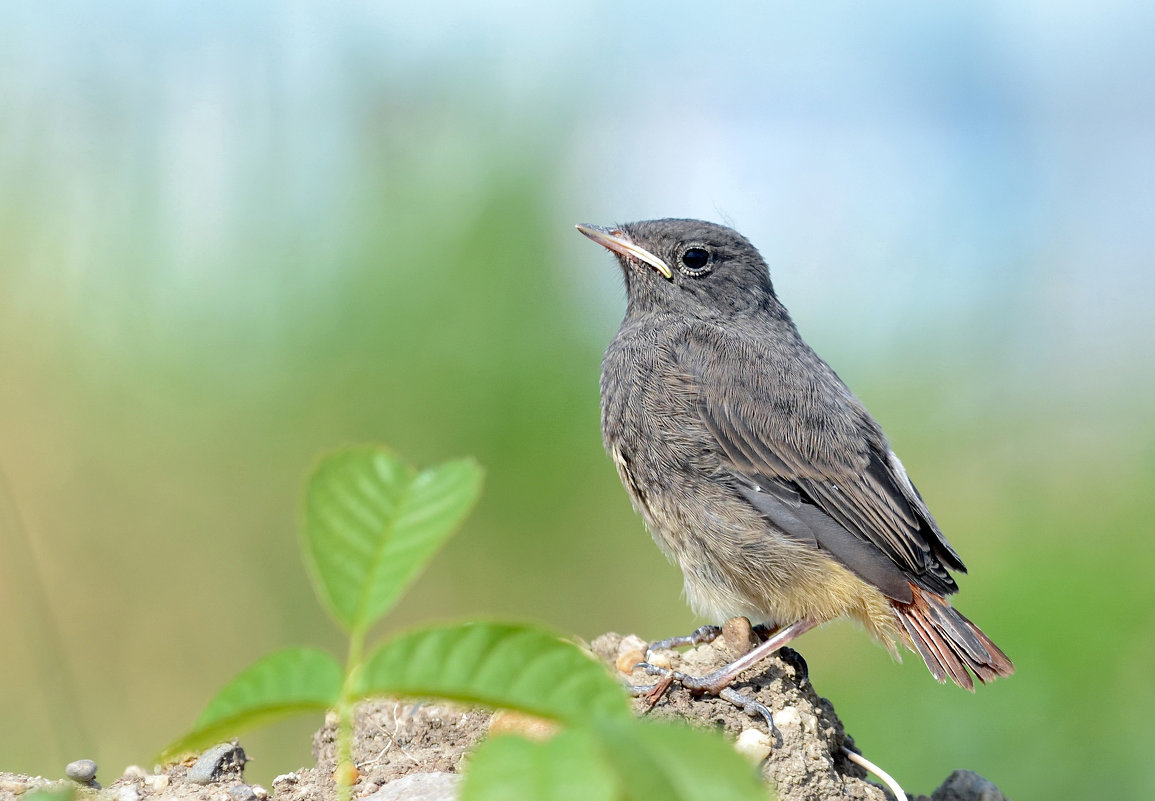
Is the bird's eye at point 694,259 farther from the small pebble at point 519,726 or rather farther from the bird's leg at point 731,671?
the small pebble at point 519,726

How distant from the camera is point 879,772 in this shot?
3164 millimetres

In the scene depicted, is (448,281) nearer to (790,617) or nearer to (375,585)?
(790,617)

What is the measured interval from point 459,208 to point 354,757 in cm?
459

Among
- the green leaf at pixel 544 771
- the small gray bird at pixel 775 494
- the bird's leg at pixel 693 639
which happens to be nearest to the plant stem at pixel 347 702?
the green leaf at pixel 544 771

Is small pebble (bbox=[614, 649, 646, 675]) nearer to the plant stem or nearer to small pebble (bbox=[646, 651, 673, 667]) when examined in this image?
small pebble (bbox=[646, 651, 673, 667])

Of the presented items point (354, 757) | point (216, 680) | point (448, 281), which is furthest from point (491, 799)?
point (448, 281)

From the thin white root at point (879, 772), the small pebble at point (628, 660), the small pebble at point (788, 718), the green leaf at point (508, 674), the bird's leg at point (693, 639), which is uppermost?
the green leaf at point (508, 674)

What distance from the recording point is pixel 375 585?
876 millimetres

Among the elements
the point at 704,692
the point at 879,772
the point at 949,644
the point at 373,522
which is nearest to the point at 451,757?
the point at 704,692

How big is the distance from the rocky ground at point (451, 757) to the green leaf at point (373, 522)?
1.77 metres

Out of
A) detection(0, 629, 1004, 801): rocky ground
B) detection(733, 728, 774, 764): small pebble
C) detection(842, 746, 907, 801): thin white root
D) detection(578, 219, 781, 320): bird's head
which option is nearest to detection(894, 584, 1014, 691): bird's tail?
detection(0, 629, 1004, 801): rocky ground

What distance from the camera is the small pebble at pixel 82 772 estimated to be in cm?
299

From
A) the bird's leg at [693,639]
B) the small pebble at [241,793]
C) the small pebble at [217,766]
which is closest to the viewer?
the small pebble at [241,793]

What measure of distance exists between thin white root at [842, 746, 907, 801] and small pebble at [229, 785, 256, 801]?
5.93ft
